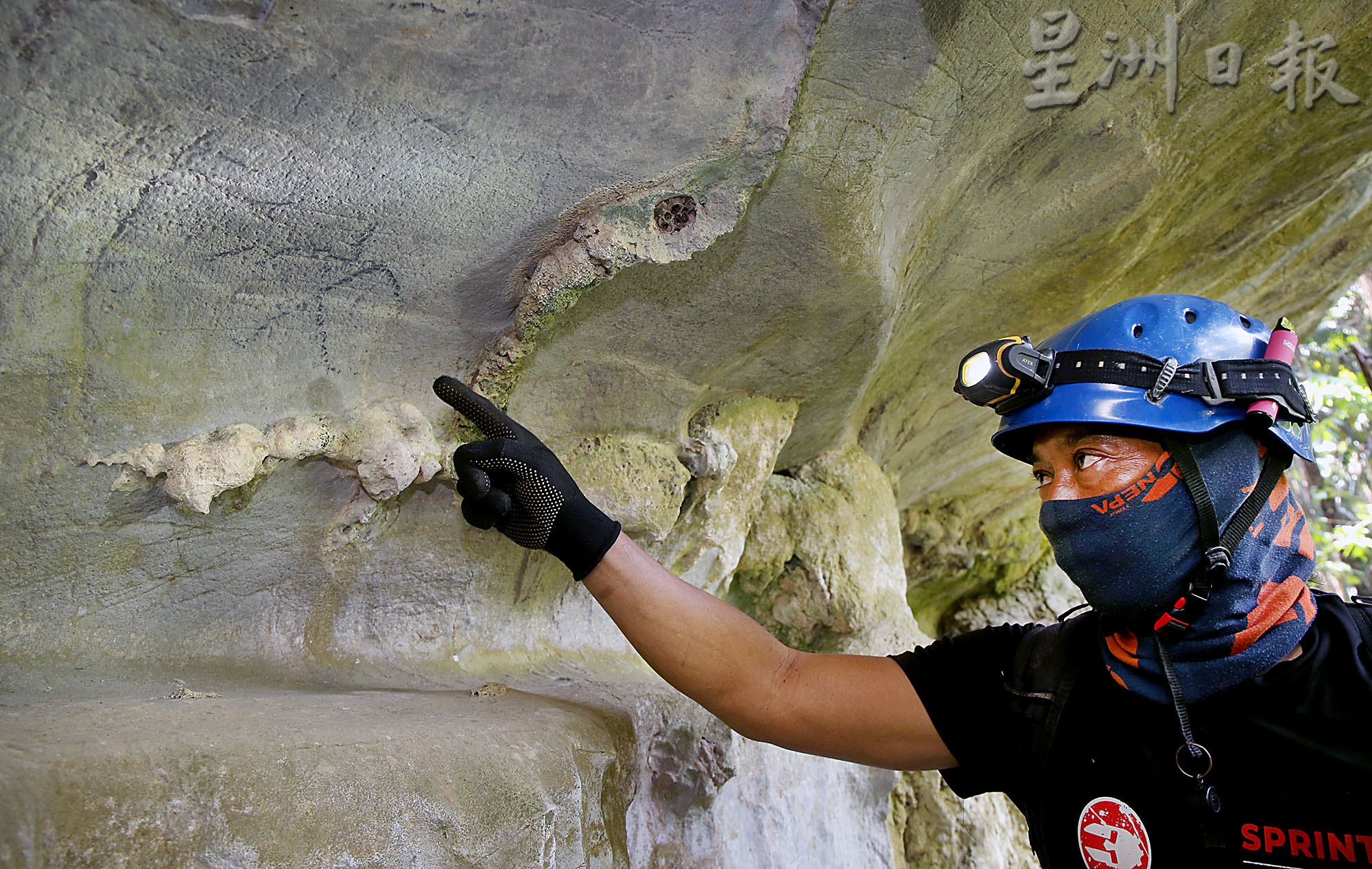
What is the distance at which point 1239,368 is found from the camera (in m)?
1.47

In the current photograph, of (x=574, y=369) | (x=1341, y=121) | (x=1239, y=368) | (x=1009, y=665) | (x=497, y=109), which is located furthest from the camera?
(x=1341, y=121)

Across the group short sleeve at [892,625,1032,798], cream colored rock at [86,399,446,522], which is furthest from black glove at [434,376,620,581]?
short sleeve at [892,625,1032,798]

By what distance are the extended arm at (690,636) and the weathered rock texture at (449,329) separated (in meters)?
0.28

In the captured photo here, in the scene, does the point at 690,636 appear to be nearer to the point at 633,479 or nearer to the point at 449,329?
the point at 633,479

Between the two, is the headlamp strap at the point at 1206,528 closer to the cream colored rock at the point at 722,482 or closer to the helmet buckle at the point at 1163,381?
the helmet buckle at the point at 1163,381

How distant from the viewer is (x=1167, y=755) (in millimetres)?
1449

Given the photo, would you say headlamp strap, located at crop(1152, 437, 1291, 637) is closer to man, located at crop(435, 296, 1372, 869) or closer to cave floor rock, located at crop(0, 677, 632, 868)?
man, located at crop(435, 296, 1372, 869)

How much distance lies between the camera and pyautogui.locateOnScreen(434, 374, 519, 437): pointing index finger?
5.32ft

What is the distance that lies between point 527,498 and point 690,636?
0.40 metres

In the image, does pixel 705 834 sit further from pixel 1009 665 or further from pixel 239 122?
pixel 239 122

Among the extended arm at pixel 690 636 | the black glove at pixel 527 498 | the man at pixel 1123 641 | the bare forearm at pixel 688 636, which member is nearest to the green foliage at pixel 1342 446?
the man at pixel 1123 641

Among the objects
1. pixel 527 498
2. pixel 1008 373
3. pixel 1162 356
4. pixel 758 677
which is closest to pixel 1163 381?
pixel 1162 356

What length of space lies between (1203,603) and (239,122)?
1.78 meters

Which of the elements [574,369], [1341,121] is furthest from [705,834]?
[1341,121]
